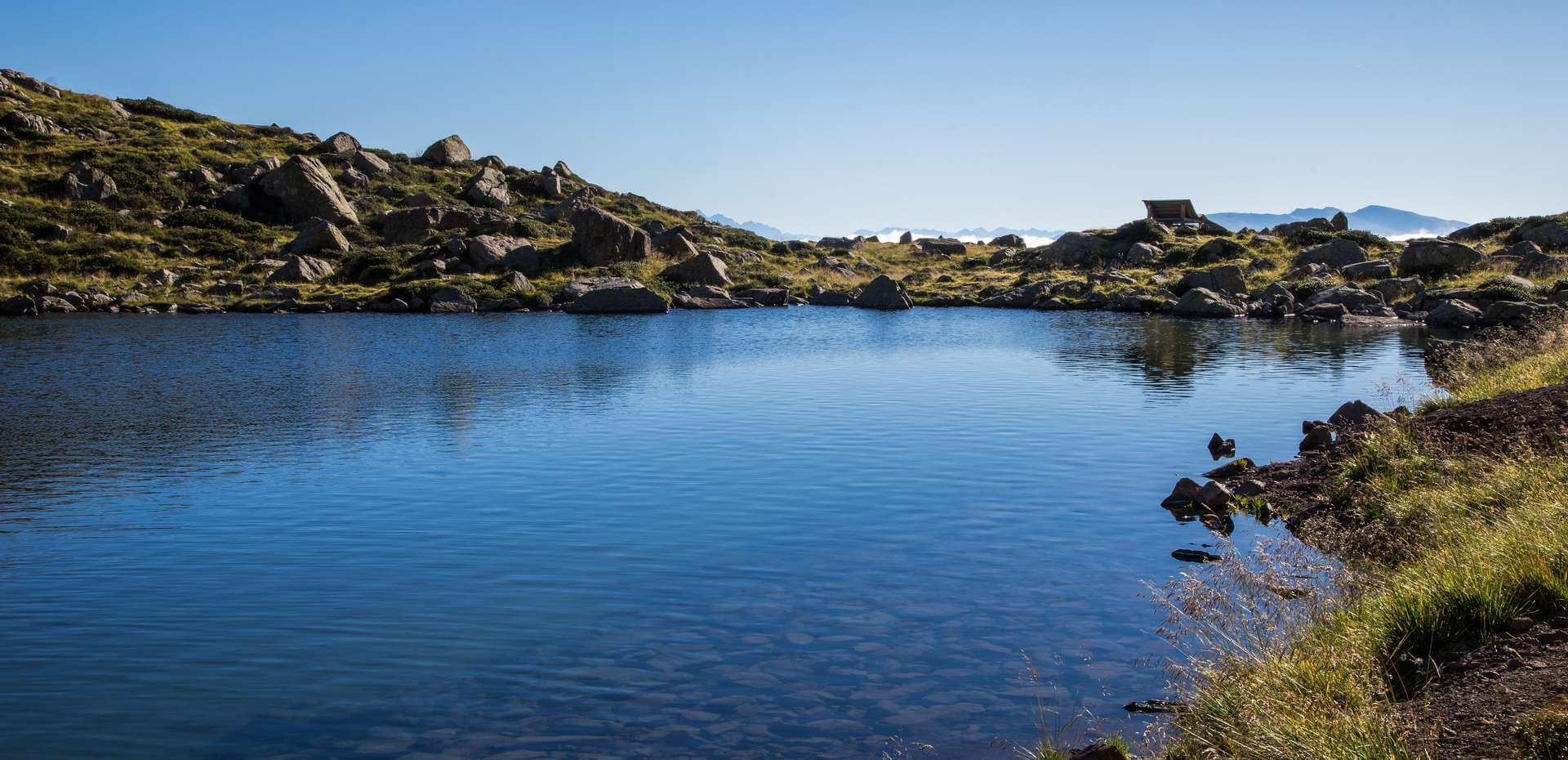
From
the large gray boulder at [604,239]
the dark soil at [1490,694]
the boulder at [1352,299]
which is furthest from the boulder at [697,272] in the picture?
the dark soil at [1490,694]

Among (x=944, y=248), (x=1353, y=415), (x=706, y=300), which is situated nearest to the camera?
(x=1353, y=415)

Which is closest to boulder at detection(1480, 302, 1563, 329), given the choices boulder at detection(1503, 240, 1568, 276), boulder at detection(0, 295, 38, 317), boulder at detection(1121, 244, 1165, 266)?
boulder at detection(1503, 240, 1568, 276)

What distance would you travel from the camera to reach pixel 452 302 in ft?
252

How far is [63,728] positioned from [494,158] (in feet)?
411

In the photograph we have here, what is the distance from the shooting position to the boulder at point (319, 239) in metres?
88.9

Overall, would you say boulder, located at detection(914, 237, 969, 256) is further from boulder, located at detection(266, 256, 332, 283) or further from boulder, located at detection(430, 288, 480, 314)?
boulder, located at detection(266, 256, 332, 283)

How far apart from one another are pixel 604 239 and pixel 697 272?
8.70 metres

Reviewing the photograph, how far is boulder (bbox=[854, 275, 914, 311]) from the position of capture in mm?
84812

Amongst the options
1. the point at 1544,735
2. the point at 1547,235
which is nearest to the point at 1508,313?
the point at 1547,235

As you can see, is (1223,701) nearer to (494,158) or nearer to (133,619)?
(133,619)

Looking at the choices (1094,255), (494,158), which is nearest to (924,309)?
(1094,255)

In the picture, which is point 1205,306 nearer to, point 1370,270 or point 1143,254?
point 1370,270

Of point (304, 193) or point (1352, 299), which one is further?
point (304, 193)

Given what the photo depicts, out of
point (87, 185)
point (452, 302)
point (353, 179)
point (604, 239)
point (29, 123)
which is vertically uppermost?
point (29, 123)
